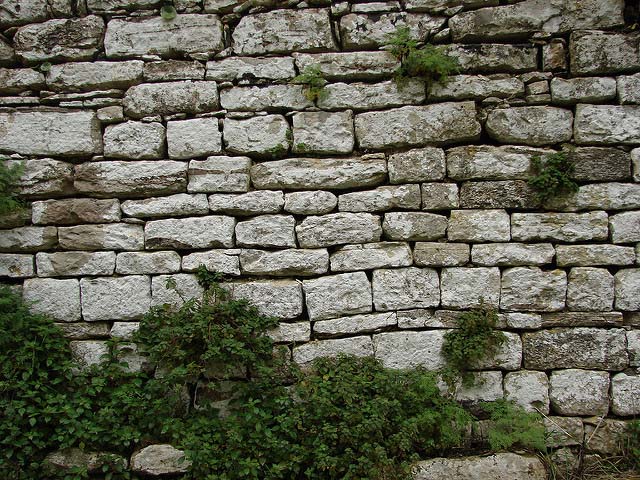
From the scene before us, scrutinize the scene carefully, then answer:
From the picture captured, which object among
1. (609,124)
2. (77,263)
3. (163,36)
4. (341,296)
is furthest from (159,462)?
(609,124)

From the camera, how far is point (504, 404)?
355 cm

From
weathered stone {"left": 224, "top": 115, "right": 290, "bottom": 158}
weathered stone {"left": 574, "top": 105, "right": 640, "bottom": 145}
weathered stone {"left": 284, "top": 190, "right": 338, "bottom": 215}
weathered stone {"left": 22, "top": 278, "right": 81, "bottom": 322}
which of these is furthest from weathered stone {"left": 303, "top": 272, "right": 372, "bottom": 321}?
weathered stone {"left": 574, "top": 105, "right": 640, "bottom": 145}

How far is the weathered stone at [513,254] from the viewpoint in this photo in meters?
3.63

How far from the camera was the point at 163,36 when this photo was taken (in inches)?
150

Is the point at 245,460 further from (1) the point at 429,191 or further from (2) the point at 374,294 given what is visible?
(1) the point at 429,191

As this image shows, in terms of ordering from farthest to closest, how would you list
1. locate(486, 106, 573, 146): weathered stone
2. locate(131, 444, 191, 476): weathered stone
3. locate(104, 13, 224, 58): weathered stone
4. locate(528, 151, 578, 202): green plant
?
locate(104, 13, 224, 58): weathered stone, locate(486, 106, 573, 146): weathered stone, locate(528, 151, 578, 202): green plant, locate(131, 444, 191, 476): weathered stone

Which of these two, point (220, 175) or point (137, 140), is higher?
point (137, 140)

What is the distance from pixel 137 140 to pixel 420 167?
2264mm

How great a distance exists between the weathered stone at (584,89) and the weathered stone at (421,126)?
0.68 metres

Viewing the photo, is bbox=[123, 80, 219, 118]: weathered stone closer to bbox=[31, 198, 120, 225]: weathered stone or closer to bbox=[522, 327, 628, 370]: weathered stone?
bbox=[31, 198, 120, 225]: weathered stone

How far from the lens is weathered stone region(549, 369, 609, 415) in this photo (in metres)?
3.58

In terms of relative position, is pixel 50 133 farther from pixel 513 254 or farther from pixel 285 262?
pixel 513 254

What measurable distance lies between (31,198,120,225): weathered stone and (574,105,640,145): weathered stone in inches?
147

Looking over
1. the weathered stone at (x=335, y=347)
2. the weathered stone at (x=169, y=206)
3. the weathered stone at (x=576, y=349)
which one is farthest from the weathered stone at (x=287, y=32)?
the weathered stone at (x=576, y=349)
